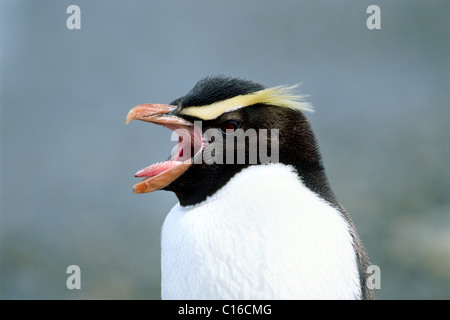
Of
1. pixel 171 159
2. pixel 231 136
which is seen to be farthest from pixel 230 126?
pixel 171 159

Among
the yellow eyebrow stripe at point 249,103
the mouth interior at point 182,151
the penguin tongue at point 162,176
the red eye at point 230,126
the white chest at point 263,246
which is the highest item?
the yellow eyebrow stripe at point 249,103

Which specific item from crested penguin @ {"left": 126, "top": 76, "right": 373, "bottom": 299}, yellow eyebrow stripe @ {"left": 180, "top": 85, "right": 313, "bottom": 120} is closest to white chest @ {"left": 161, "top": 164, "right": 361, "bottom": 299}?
crested penguin @ {"left": 126, "top": 76, "right": 373, "bottom": 299}

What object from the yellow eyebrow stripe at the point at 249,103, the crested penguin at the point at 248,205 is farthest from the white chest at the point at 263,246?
the yellow eyebrow stripe at the point at 249,103

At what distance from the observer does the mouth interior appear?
35.2 inches

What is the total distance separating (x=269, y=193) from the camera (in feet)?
2.78

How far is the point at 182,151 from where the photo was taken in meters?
0.94

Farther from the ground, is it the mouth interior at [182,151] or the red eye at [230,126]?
the red eye at [230,126]

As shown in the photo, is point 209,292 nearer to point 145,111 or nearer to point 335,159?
point 145,111

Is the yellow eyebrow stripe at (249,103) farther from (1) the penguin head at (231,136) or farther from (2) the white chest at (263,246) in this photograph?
(2) the white chest at (263,246)

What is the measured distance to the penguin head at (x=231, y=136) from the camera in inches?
34.5

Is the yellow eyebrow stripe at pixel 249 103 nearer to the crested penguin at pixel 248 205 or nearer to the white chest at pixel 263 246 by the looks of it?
the crested penguin at pixel 248 205

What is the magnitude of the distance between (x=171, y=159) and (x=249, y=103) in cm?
17

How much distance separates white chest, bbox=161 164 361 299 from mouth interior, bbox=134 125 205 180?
9 centimetres

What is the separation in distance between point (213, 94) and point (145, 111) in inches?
4.5
